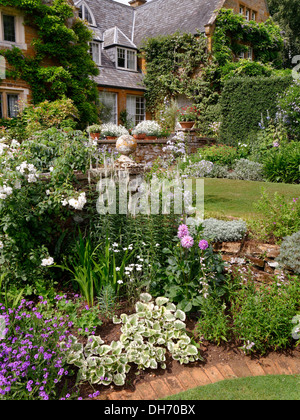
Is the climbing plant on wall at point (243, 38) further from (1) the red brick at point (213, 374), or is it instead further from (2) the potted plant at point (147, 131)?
(1) the red brick at point (213, 374)

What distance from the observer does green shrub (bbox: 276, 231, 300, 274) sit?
12.6ft

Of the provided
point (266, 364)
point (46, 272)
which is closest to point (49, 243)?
point (46, 272)

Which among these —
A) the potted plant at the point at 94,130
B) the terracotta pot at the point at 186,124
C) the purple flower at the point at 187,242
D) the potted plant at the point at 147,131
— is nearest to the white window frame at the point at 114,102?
the potted plant at the point at 147,131

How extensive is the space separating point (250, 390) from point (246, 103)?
1177 cm

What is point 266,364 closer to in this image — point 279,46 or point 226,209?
point 226,209

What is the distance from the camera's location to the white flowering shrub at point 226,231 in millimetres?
4391

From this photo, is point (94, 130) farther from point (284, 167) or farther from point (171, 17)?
point (171, 17)

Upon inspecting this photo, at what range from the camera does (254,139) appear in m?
12.6

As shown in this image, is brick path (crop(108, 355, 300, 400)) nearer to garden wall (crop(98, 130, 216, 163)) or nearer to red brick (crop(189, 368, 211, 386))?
red brick (crop(189, 368, 211, 386))

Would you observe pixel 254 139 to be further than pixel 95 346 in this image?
Yes

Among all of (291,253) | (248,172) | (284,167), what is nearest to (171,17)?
(248,172)

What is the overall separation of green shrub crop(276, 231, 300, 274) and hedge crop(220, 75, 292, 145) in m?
9.37

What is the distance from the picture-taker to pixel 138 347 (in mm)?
3012
